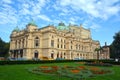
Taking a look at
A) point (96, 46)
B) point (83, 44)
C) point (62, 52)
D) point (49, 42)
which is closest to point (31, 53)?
point (49, 42)

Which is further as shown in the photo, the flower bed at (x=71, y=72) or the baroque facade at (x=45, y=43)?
the baroque facade at (x=45, y=43)

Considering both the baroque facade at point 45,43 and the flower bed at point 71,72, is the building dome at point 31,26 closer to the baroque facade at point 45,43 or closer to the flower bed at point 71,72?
the baroque facade at point 45,43

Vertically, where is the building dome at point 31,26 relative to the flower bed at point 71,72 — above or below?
above

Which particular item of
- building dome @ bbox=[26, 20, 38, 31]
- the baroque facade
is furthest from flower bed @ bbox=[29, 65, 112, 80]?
building dome @ bbox=[26, 20, 38, 31]

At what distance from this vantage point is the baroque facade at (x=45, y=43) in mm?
74000

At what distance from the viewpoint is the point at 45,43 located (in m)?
73.9

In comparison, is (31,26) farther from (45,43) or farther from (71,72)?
(71,72)

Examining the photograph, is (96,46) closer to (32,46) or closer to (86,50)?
(86,50)

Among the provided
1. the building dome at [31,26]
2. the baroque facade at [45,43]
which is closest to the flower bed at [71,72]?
the baroque facade at [45,43]

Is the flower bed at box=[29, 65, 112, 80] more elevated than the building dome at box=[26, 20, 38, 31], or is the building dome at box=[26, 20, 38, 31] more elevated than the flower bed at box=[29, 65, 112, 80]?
the building dome at box=[26, 20, 38, 31]

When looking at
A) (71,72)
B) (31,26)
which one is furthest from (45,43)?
(71,72)

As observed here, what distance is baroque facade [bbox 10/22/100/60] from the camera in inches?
2913

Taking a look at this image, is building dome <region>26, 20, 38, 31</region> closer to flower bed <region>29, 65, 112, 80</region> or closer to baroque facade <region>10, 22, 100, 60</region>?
baroque facade <region>10, 22, 100, 60</region>

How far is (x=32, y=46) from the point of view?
75.3m
